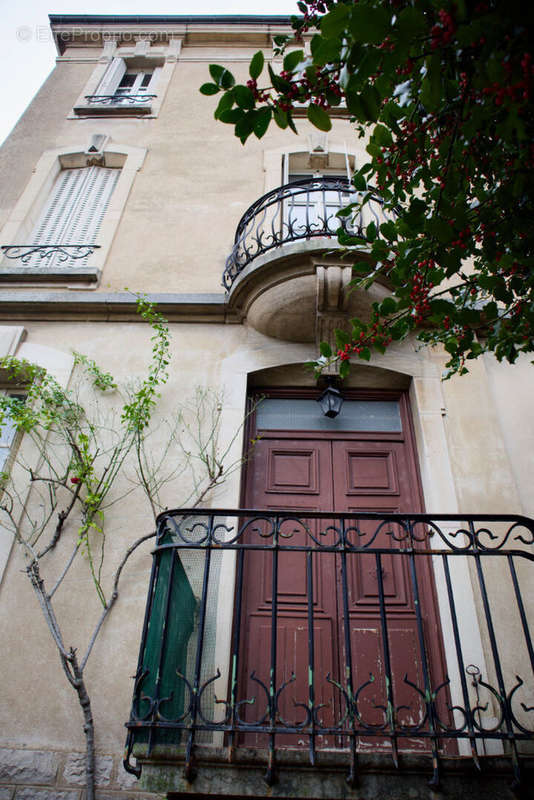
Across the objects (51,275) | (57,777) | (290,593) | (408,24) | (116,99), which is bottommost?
(57,777)

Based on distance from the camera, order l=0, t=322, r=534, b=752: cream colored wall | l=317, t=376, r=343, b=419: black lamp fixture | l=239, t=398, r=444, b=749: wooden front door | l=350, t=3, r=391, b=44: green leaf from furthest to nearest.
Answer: l=317, t=376, r=343, b=419: black lamp fixture < l=239, t=398, r=444, b=749: wooden front door < l=0, t=322, r=534, b=752: cream colored wall < l=350, t=3, r=391, b=44: green leaf

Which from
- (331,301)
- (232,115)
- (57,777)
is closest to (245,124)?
(232,115)

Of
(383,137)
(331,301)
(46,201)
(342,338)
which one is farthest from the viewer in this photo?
(46,201)

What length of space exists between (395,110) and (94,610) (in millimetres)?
3726

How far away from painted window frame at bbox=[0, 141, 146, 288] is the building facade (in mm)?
32

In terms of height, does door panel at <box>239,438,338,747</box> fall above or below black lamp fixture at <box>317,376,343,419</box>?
below

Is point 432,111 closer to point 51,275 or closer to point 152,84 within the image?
point 51,275

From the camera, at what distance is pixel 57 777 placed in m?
3.34

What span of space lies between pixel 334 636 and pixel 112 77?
9490 mm

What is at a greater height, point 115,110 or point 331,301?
point 115,110

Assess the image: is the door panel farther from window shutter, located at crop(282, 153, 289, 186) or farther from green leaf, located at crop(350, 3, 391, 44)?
window shutter, located at crop(282, 153, 289, 186)

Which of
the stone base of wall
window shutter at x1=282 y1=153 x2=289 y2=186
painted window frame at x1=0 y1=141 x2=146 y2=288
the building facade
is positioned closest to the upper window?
the building facade

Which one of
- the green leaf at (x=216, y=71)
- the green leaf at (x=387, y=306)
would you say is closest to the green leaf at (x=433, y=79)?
the green leaf at (x=216, y=71)

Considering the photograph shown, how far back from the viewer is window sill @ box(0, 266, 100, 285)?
231 inches
